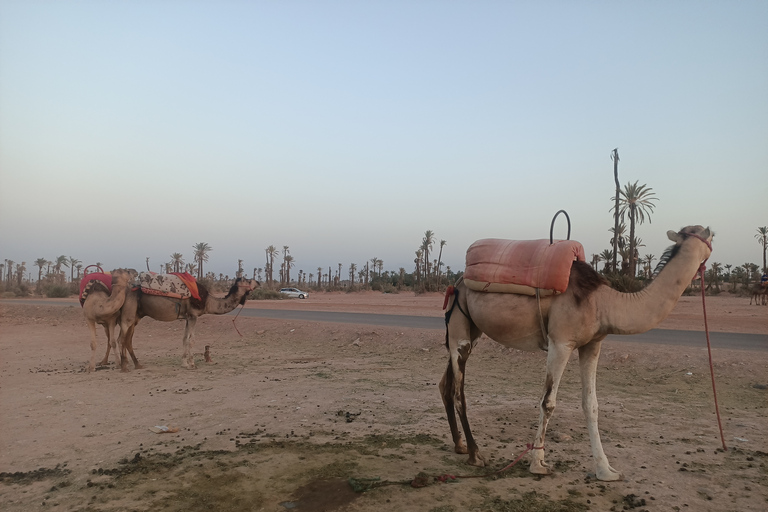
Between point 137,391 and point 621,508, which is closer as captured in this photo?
point 621,508

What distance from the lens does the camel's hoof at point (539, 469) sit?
17.2ft

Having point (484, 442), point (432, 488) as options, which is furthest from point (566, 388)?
point (432, 488)

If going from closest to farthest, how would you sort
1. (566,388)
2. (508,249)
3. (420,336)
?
(508,249), (566,388), (420,336)

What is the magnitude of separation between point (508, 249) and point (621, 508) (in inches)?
111

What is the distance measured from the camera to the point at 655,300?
205 inches

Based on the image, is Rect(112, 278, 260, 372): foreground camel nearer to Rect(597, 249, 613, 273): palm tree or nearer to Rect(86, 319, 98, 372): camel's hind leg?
Rect(86, 319, 98, 372): camel's hind leg

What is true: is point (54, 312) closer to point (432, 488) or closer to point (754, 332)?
point (432, 488)

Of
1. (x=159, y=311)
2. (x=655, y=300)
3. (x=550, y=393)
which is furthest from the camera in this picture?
(x=159, y=311)

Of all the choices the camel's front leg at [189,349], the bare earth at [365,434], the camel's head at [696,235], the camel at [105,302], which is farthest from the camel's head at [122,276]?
the camel's head at [696,235]

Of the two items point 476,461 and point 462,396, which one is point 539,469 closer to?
point 476,461

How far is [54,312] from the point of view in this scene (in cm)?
2827

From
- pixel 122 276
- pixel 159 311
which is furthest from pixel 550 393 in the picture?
pixel 122 276

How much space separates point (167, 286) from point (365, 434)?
26.6ft

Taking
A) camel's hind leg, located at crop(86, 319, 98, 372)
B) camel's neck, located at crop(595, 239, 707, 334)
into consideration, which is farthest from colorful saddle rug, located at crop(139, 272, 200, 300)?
camel's neck, located at crop(595, 239, 707, 334)
